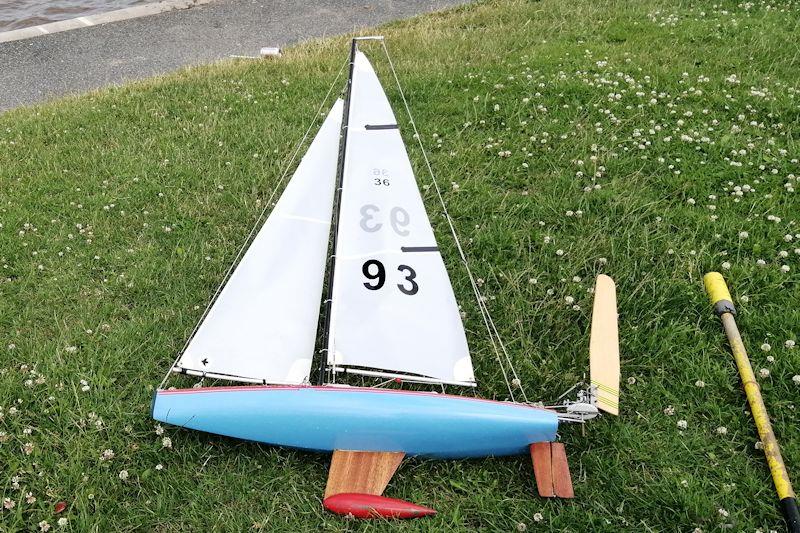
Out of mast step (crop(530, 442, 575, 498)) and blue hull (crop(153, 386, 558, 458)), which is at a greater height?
blue hull (crop(153, 386, 558, 458))

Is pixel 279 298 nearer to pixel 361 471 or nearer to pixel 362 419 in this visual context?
pixel 362 419

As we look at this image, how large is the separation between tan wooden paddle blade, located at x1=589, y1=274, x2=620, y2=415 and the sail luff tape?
752mm

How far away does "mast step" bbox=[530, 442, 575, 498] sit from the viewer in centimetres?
393

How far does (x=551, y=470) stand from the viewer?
157 inches

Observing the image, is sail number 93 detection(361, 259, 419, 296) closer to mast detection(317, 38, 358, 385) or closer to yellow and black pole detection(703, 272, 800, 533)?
mast detection(317, 38, 358, 385)

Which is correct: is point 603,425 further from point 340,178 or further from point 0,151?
point 0,151

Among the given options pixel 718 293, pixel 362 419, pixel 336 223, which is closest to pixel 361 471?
pixel 362 419

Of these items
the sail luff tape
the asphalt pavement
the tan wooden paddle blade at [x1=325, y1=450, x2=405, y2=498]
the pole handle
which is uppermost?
the asphalt pavement

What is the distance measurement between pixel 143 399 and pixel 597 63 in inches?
279

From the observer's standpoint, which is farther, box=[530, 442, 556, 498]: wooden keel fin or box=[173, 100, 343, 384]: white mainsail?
box=[173, 100, 343, 384]: white mainsail

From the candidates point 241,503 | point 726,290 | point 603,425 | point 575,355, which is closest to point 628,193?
point 726,290

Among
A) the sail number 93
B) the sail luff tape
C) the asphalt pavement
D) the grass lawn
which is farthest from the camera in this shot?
the asphalt pavement

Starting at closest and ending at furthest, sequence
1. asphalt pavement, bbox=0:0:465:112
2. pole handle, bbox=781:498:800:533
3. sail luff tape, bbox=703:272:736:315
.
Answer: pole handle, bbox=781:498:800:533 < sail luff tape, bbox=703:272:736:315 < asphalt pavement, bbox=0:0:465:112

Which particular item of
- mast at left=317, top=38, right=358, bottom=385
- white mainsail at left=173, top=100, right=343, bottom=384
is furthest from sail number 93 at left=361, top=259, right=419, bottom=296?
white mainsail at left=173, top=100, right=343, bottom=384
